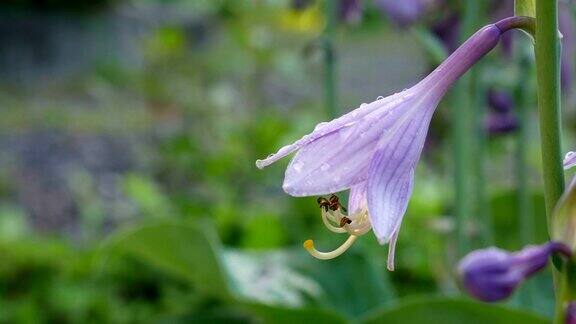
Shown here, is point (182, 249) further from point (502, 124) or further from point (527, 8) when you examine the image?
point (527, 8)

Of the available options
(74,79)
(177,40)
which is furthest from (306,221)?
(74,79)

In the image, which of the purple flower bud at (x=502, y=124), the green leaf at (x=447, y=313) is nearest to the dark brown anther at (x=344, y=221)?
the green leaf at (x=447, y=313)

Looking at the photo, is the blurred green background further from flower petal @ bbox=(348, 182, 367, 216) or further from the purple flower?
the purple flower

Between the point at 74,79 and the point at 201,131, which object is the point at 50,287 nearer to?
the point at 201,131

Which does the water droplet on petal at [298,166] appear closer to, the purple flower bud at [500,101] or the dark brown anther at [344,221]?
the dark brown anther at [344,221]

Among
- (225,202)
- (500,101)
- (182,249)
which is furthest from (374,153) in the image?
(225,202)
